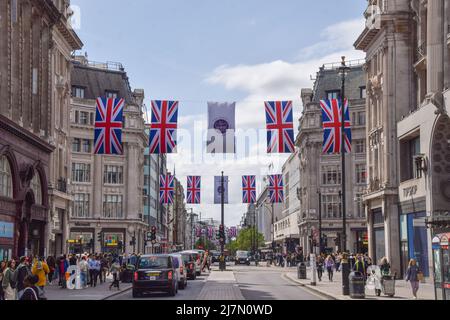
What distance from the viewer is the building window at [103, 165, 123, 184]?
9500 centimetres

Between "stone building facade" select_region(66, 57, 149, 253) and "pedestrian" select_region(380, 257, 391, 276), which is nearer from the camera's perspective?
"pedestrian" select_region(380, 257, 391, 276)

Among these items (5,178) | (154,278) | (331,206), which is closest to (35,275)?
(154,278)

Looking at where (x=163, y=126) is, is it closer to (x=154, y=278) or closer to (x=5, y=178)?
(x=5, y=178)

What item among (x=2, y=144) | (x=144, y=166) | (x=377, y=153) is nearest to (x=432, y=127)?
(x=377, y=153)

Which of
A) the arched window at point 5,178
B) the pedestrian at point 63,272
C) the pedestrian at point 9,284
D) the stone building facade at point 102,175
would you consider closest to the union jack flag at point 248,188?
the stone building facade at point 102,175

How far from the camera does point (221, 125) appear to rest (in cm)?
4169

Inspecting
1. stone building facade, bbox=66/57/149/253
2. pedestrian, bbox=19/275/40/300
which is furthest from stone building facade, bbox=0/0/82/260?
stone building facade, bbox=66/57/149/253

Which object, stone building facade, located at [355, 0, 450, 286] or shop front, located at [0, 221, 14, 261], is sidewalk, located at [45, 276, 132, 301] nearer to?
shop front, located at [0, 221, 14, 261]

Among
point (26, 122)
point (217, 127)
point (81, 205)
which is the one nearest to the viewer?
point (217, 127)

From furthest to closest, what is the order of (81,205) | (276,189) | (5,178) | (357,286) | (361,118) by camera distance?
(361,118) → (81,205) → (276,189) → (5,178) → (357,286)

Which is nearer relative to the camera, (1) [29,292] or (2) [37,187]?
(1) [29,292]

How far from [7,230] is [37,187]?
291 inches

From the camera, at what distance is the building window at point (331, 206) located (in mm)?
96000
